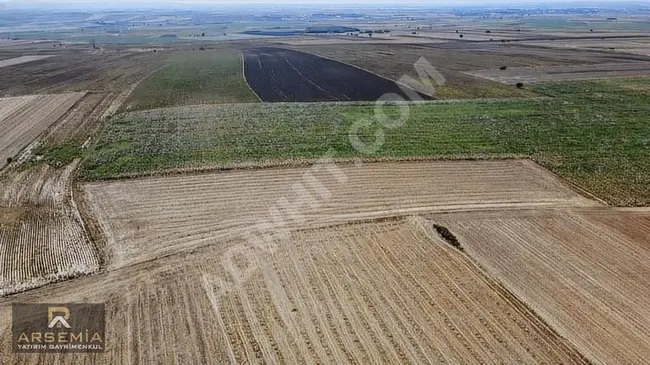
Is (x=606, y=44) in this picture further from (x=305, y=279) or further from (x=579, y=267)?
(x=305, y=279)

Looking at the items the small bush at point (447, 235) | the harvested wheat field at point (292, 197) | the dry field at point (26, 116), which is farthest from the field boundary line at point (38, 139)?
the small bush at point (447, 235)

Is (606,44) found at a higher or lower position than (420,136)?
higher

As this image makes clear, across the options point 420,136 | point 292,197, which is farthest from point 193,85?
point 292,197

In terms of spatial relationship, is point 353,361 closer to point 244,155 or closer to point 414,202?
point 414,202

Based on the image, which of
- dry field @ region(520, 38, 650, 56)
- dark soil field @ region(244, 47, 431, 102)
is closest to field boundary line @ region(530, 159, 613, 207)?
dark soil field @ region(244, 47, 431, 102)

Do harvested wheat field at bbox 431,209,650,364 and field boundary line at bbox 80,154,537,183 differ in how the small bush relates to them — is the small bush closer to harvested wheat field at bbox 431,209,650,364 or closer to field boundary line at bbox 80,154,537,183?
harvested wheat field at bbox 431,209,650,364
